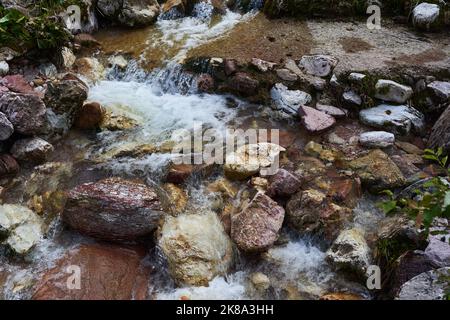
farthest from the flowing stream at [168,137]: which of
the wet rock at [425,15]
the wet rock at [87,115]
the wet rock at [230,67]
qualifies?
the wet rock at [425,15]

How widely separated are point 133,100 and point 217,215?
8.97 ft

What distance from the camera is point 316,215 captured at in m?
4.22

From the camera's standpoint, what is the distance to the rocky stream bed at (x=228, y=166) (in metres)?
3.80

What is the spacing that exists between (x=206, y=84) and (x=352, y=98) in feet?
7.20

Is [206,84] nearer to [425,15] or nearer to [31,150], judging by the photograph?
[31,150]

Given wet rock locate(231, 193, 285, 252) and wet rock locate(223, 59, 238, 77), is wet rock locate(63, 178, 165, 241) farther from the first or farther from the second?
wet rock locate(223, 59, 238, 77)

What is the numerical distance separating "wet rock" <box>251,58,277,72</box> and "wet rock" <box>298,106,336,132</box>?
3.03 feet

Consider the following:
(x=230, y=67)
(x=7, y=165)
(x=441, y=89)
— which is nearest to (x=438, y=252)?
(x=441, y=89)

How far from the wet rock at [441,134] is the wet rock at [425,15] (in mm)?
2587

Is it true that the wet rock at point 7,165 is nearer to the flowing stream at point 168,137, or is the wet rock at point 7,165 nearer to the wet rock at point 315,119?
the flowing stream at point 168,137
